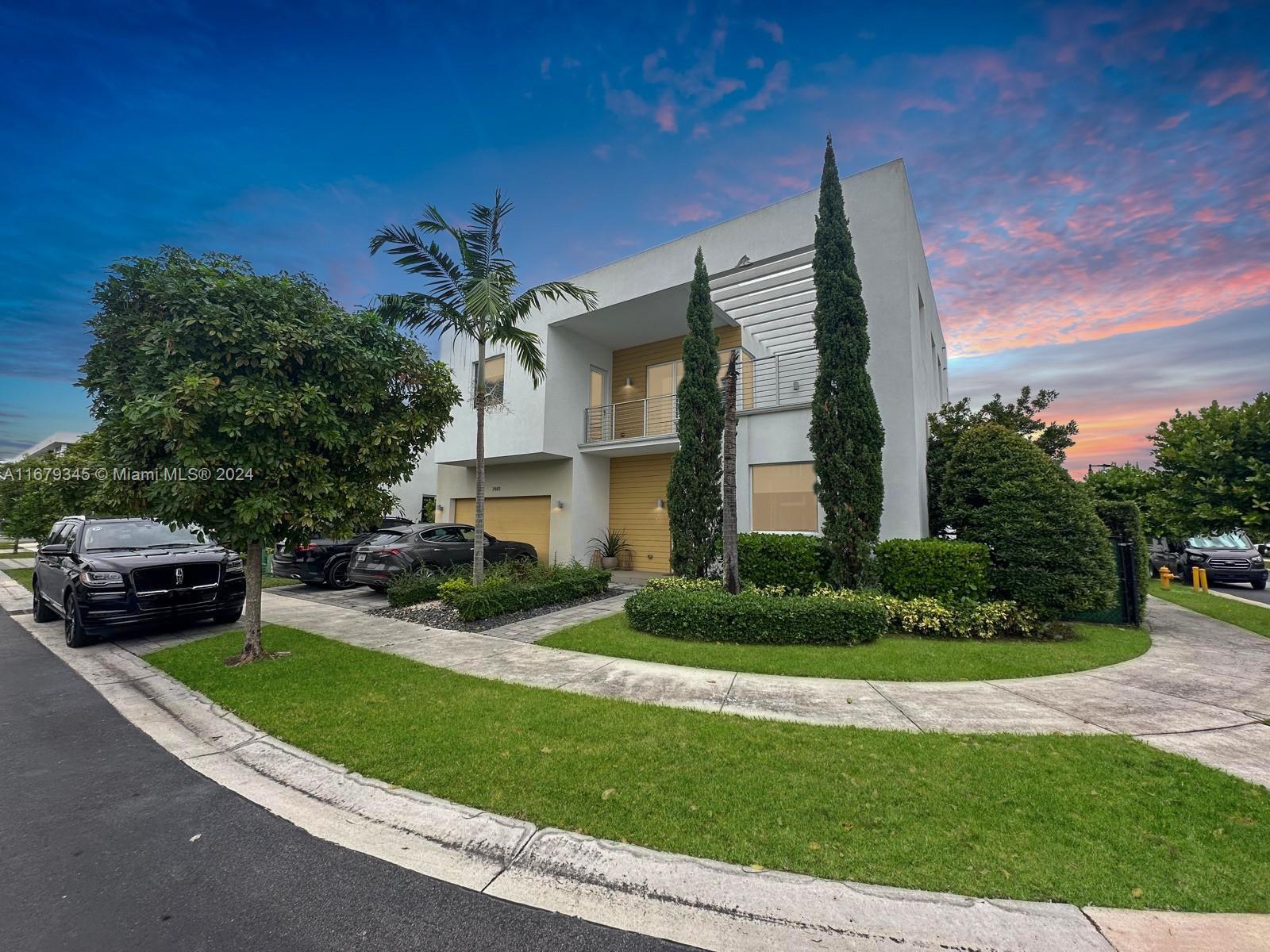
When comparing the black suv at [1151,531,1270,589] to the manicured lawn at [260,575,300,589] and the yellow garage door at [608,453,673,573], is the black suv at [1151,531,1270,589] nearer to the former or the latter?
the yellow garage door at [608,453,673,573]

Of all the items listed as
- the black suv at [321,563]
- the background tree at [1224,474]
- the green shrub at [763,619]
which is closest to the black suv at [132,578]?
the black suv at [321,563]

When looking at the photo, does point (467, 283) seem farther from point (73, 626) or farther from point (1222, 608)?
point (1222, 608)

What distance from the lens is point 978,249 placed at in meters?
10.2

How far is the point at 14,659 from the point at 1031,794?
11558 millimetres

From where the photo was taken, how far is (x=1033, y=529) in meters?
7.46

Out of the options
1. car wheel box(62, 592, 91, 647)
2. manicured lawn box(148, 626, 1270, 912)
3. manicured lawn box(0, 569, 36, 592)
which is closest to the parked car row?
car wheel box(62, 592, 91, 647)

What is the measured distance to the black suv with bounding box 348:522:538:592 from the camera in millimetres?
10914

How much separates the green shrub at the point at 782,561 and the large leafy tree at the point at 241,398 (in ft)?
19.9

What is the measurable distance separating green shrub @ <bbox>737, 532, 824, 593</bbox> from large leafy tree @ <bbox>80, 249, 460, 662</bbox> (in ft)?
19.9

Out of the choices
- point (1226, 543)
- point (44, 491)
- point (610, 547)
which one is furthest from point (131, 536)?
point (1226, 543)

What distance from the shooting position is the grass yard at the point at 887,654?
5555 mm

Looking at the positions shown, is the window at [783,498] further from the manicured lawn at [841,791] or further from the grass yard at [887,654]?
the manicured lawn at [841,791]

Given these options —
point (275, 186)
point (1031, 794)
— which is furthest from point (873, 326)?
point (275, 186)

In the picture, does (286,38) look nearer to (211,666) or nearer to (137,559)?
(137,559)
